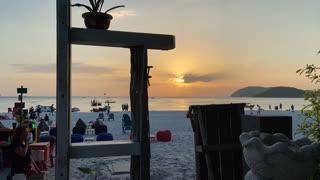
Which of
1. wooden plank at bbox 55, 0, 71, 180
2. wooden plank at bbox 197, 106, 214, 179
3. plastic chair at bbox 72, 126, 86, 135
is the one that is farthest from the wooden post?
plastic chair at bbox 72, 126, 86, 135

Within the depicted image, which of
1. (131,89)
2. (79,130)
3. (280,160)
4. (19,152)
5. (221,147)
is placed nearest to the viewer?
(280,160)

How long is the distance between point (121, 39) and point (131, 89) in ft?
2.00

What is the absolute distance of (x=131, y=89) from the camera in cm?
373

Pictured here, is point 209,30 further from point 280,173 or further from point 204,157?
point 280,173

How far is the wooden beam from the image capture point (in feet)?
10.8

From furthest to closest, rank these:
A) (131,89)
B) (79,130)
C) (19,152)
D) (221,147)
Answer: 1. (79,130)
2. (19,152)
3. (221,147)
4. (131,89)

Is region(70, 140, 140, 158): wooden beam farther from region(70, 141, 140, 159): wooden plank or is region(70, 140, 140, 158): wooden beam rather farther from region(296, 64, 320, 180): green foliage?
region(296, 64, 320, 180): green foliage

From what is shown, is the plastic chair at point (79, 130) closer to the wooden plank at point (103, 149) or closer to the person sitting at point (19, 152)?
the person sitting at point (19, 152)

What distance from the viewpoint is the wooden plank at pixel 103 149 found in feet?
10.8

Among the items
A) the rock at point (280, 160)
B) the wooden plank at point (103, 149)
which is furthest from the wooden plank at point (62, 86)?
the rock at point (280, 160)

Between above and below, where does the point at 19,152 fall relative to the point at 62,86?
below

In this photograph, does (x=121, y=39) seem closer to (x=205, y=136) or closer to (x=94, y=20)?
(x=94, y=20)

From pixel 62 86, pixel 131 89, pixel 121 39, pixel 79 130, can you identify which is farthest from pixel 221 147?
pixel 79 130

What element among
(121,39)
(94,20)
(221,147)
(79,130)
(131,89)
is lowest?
(79,130)
